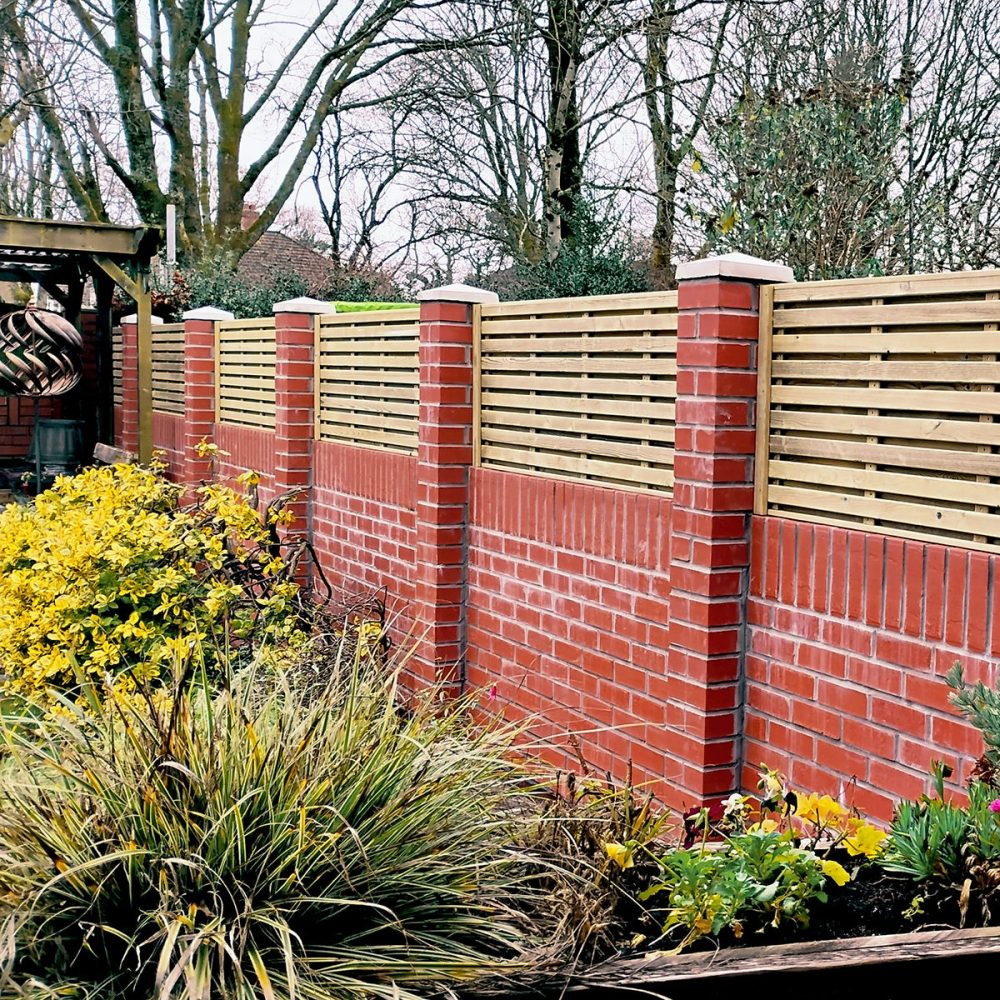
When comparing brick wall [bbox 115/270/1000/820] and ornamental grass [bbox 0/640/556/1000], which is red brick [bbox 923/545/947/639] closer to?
brick wall [bbox 115/270/1000/820]

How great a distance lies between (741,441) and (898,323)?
0.76 m

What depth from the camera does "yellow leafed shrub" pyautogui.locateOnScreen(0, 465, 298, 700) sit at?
21.6ft

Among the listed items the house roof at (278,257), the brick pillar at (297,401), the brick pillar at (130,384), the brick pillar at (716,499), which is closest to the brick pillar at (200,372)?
the brick pillar at (297,401)

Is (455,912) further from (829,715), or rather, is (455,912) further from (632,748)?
(632,748)

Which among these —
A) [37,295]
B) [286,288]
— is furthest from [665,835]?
[37,295]

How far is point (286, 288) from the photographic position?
59.0ft

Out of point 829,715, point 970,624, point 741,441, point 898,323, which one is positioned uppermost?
point 898,323

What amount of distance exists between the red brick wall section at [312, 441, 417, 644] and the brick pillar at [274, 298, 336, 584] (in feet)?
0.32

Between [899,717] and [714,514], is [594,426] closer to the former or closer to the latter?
[714,514]

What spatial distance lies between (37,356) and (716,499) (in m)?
11.1

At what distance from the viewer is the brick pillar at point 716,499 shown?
4.28 metres

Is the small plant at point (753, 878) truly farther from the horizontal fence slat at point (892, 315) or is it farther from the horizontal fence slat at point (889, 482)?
the horizontal fence slat at point (892, 315)

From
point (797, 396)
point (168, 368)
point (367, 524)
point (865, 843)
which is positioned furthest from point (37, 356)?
point (865, 843)

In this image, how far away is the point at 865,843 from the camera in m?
3.16
